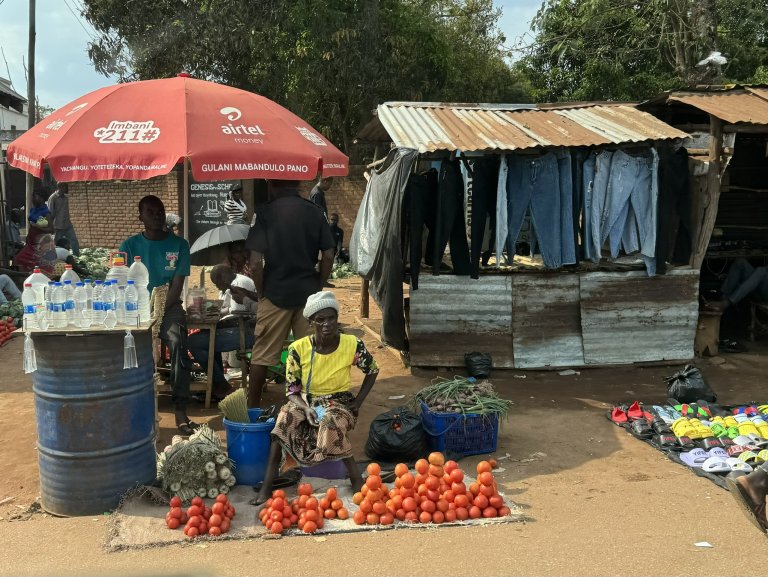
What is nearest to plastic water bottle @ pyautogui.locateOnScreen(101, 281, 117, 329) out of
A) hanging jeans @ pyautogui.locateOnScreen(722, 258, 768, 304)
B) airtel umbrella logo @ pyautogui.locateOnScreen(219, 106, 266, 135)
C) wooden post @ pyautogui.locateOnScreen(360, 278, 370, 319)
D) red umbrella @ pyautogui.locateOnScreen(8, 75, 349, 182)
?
red umbrella @ pyautogui.locateOnScreen(8, 75, 349, 182)

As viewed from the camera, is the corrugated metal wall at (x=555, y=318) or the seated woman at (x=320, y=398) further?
the corrugated metal wall at (x=555, y=318)

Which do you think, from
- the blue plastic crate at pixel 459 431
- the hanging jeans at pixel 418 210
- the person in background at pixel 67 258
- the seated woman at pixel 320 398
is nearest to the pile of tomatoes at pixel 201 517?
the seated woman at pixel 320 398

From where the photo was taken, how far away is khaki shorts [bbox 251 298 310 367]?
6.01m

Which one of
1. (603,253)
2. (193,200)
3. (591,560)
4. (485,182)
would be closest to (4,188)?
(193,200)

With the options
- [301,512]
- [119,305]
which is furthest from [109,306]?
[301,512]

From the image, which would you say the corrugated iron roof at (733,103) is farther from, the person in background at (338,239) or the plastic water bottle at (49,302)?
the person in background at (338,239)

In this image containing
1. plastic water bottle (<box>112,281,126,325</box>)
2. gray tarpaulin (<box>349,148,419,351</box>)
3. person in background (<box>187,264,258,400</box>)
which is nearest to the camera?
plastic water bottle (<box>112,281,126,325</box>)

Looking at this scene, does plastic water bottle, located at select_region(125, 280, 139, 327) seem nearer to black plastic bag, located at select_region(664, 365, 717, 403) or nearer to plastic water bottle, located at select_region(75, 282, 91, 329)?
plastic water bottle, located at select_region(75, 282, 91, 329)

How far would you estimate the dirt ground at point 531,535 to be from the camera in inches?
157

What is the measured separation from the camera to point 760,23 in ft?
62.7

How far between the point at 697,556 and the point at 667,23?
16274mm

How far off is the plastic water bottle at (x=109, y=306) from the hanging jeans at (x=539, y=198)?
489 centimetres

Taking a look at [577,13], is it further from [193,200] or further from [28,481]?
[28,481]

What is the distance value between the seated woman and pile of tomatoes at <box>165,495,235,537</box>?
385 mm
